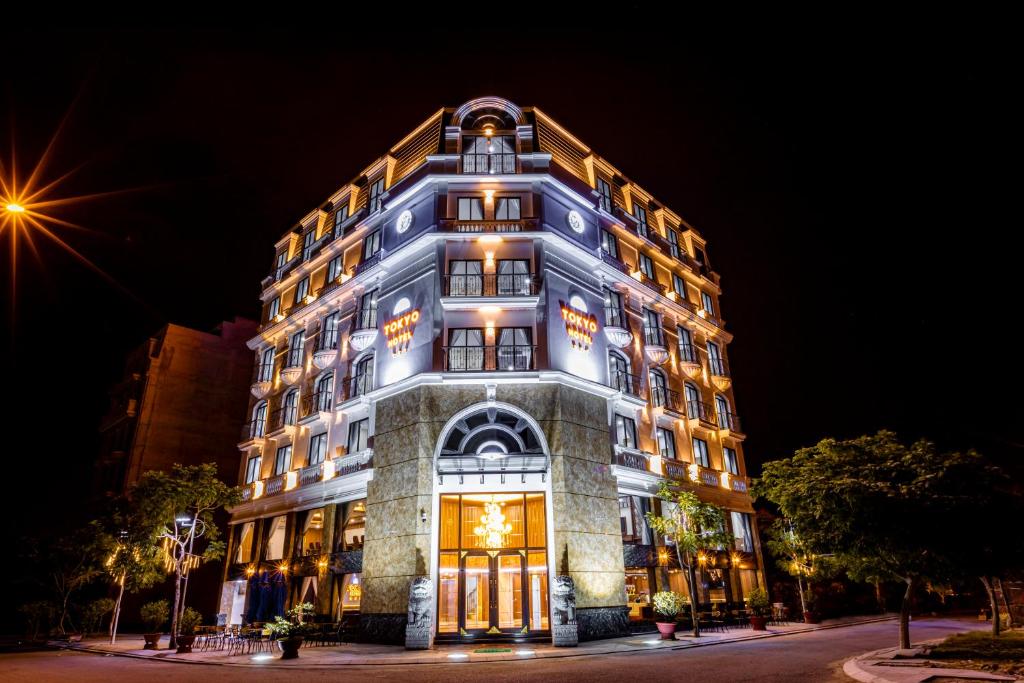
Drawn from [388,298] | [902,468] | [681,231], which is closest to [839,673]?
[902,468]

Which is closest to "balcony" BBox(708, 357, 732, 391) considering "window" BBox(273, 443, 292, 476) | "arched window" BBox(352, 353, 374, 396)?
"arched window" BBox(352, 353, 374, 396)

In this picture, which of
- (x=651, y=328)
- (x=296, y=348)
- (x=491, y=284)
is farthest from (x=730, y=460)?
(x=296, y=348)

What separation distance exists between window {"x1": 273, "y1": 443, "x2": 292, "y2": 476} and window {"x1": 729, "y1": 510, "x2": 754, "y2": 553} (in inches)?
965

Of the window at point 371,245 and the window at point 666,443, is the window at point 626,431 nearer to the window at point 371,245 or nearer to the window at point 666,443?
the window at point 666,443

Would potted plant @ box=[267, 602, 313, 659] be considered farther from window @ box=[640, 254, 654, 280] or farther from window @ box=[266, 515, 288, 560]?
window @ box=[640, 254, 654, 280]

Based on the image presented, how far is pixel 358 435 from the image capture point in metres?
27.0

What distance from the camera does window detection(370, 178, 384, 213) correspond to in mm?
31058

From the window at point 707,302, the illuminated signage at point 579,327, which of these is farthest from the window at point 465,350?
the window at point 707,302

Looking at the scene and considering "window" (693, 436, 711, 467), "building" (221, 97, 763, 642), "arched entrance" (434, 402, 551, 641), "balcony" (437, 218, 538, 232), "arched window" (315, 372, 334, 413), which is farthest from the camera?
"window" (693, 436, 711, 467)

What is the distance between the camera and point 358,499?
83.3 ft

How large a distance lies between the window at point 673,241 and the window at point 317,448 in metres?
23.3

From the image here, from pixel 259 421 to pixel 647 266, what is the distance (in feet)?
81.6

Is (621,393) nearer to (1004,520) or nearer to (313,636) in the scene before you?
(1004,520)

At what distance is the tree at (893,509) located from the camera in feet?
45.1
